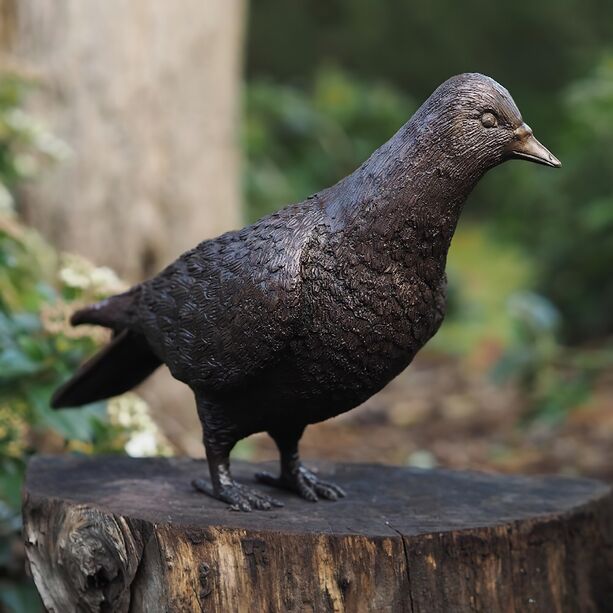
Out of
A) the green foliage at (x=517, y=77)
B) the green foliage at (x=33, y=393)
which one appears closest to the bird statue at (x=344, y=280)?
the green foliage at (x=33, y=393)

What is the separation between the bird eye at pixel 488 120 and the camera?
262cm

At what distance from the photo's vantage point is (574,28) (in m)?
12.1

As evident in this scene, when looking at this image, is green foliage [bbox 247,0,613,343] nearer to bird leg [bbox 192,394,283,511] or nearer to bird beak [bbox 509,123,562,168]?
bird beak [bbox 509,123,562,168]

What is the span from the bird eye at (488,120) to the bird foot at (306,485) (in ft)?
3.77

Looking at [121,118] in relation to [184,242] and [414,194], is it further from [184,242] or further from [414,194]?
[414,194]

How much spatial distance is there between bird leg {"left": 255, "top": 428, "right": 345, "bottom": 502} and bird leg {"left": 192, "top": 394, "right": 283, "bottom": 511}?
0.18m

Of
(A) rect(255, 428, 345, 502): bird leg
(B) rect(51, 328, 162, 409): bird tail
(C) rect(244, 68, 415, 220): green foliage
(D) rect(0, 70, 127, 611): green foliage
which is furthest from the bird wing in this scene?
(C) rect(244, 68, 415, 220): green foliage

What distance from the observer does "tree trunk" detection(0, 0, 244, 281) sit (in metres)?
5.52

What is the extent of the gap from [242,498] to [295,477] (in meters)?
0.29

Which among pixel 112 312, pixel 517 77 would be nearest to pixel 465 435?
pixel 112 312

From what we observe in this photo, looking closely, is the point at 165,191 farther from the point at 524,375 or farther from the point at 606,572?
the point at 606,572

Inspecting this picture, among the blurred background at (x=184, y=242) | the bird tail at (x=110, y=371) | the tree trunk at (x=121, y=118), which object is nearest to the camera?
the bird tail at (x=110, y=371)

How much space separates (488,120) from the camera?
2.62 metres

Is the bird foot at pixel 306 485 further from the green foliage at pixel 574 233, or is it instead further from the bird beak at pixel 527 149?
the green foliage at pixel 574 233
